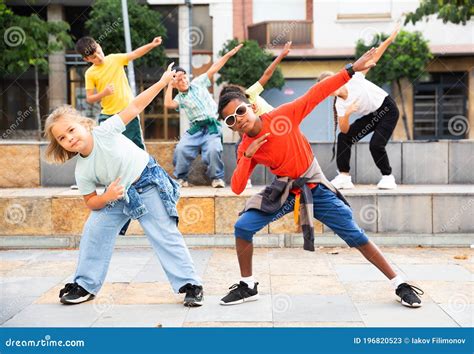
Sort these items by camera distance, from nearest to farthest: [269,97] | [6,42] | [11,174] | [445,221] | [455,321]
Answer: [455,321] → [445,221] → [11,174] → [6,42] → [269,97]

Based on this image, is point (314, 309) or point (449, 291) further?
point (449, 291)

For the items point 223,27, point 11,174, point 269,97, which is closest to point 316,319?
point 11,174

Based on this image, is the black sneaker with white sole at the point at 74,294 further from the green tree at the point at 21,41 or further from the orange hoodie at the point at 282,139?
the green tree at the point at 21,41

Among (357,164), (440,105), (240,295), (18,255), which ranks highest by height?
(440,105)

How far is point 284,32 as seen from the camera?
24062 mm

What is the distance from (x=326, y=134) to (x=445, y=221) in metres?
15.0

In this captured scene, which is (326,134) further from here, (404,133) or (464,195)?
(464,195)

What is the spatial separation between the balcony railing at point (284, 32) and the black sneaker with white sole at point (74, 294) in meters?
19.8

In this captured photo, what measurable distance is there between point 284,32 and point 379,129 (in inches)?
657

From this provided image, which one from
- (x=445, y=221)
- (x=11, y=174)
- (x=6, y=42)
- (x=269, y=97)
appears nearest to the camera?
(x=445, y=221)

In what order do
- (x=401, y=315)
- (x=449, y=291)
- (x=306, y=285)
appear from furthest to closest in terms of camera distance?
1. (x=306, y=285)
2. (x=449, y=291)
3. (x=401, y=315)

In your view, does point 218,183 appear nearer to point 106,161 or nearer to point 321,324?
point 106,161

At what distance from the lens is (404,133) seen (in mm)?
24391

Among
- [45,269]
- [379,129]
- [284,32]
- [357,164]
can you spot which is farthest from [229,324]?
[284,32]
